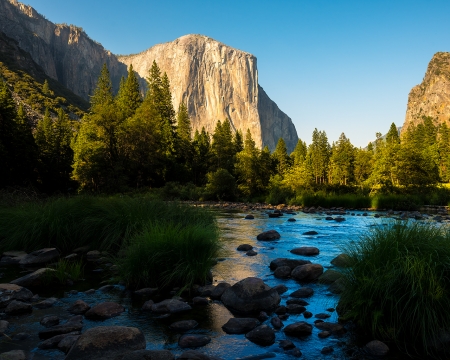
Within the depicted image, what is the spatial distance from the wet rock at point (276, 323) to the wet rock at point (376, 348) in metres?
1.02

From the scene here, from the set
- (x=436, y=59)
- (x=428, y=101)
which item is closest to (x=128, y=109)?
(x=428, y=101)

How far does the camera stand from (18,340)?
12.9 feet

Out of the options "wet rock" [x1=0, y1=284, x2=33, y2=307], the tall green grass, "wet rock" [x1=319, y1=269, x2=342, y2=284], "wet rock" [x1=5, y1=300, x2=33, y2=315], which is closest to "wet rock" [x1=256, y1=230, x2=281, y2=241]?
the tall green grass

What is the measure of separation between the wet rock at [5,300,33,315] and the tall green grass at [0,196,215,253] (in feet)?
10.7

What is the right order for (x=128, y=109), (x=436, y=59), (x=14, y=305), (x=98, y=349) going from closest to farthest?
1. (x=98, y=349)
2. (x=14, y=305)
3. (x=128, y=109)
4. (x=436, y=59)

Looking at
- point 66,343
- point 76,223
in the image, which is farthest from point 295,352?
point 76,223

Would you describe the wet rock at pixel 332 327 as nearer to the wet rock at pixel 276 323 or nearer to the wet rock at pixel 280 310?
the wet rock at pixel 276 323

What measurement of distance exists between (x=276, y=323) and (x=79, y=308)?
2.64 meters

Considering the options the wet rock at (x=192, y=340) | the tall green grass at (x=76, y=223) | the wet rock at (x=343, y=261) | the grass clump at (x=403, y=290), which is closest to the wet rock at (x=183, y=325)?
the wet rock at (x=192, y=340)

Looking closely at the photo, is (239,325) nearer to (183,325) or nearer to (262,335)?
(262,335)

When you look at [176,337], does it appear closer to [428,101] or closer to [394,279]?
[394,279]

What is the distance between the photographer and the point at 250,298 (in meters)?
5.06

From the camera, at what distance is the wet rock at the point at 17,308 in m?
4.77

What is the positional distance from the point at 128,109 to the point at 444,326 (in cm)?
5077
